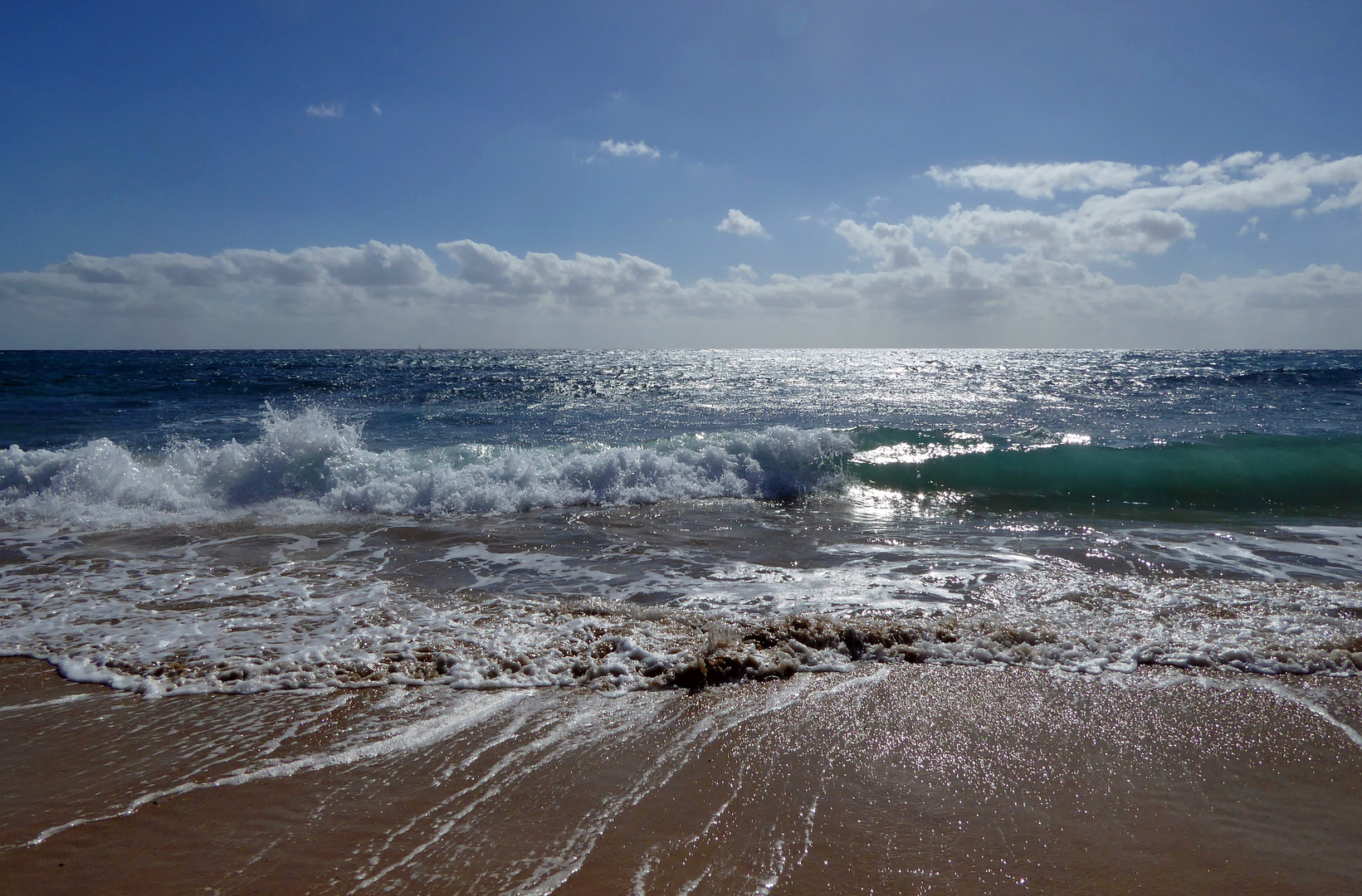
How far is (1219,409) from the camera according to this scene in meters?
19.2

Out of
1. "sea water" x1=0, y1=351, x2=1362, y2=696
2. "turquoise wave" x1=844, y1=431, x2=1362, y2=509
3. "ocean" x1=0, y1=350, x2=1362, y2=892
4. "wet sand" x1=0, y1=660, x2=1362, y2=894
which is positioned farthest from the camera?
"turquoise wave" x1=844, y1=431, x2=1362, y2=509

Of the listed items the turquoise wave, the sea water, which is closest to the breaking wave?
the sea water

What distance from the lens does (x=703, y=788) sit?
2814 millimetres

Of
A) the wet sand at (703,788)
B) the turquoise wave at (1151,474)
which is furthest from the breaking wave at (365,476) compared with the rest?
the wet sand at (703,788)

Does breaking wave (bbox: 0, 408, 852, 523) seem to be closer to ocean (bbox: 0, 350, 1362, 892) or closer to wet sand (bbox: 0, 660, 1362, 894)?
ocean (bbox: 0, 350, 1362, 892)

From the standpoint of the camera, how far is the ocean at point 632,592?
3176 mm

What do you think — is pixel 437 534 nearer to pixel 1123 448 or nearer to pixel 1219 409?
pixel 1123 448

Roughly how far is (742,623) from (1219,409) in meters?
20.7

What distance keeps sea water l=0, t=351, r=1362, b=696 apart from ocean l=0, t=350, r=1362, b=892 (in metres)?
0.04

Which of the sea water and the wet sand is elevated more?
the sea water

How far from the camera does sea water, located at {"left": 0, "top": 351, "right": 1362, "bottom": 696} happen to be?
410 centimetres

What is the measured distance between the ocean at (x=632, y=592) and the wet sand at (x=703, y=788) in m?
0.03

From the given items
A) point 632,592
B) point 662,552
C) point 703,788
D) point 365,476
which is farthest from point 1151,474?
point 365,476

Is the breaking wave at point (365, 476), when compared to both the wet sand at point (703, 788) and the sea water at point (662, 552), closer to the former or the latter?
the sea water at point (662, 552)
